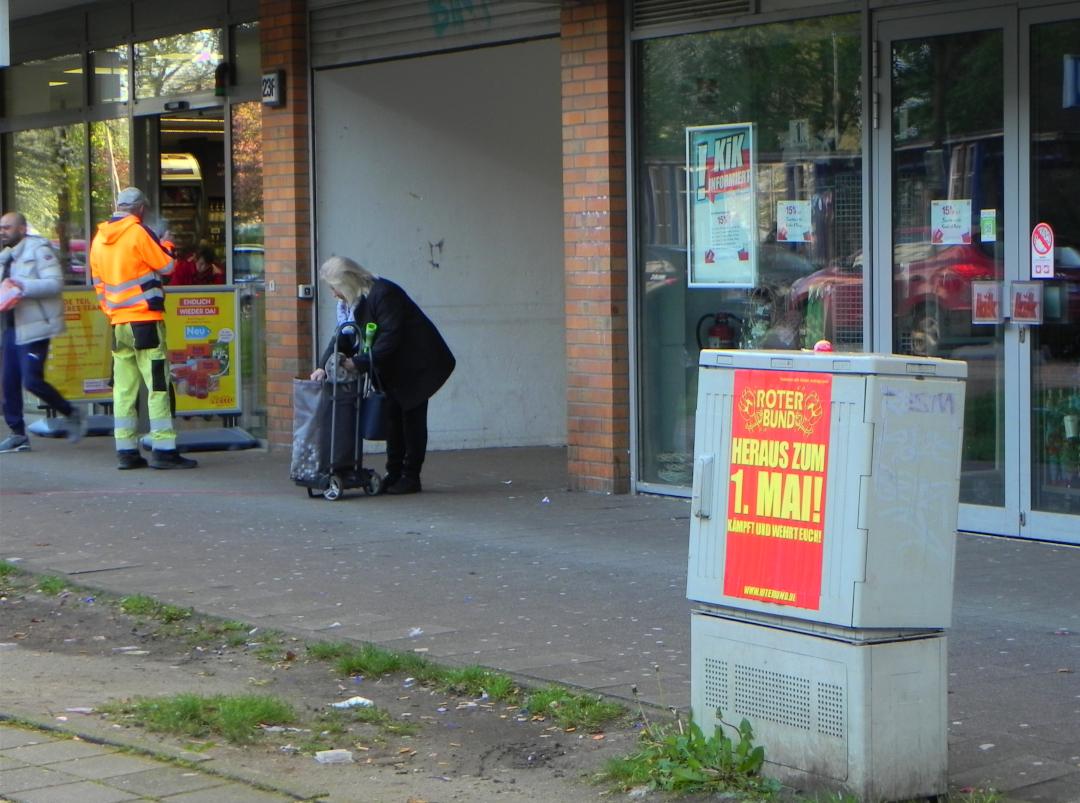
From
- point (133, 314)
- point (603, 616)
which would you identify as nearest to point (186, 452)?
point (133, 314)

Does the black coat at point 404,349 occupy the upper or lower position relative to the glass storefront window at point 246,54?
lower

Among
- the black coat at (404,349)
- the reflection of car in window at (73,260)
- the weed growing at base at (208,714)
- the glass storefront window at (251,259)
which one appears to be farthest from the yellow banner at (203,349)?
the weed growing at base at (208,714)

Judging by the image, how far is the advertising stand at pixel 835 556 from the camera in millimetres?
4672

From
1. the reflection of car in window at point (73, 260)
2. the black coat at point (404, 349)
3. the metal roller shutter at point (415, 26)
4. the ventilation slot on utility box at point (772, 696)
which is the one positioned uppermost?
the metal roller shutter at point (415, 26)

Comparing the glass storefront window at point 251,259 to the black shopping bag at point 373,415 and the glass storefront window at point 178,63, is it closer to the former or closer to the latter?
the glass storefront window at point 178,63

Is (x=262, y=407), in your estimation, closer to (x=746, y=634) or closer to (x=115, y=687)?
(x=115, y=687)

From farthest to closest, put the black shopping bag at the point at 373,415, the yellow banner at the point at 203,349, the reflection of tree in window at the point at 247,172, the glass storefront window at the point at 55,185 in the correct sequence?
the glass storefront window at the point at 55,185, the reflection of tree in window at the point at 247,172, the yellow banner at the point at 203,349, the black shopping bag at the point at 373,415

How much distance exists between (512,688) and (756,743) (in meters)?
1.41

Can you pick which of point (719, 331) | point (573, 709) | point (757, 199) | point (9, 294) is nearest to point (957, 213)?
point (757, 199)

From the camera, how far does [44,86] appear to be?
17000mm

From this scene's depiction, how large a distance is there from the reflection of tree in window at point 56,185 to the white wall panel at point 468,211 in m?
4.42

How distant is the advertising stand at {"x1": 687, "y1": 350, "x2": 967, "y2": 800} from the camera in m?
4.67

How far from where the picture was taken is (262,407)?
1388 cm

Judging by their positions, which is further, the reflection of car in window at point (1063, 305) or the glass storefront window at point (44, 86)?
the glass storefront window at point (44, 86)
